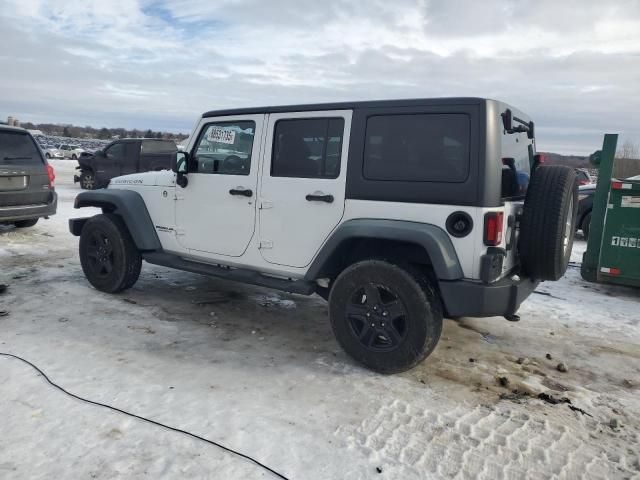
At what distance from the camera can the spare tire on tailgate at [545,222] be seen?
12.1 ft

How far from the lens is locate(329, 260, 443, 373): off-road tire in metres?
3.60

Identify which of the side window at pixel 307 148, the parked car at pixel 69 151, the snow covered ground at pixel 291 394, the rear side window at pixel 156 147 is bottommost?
the snow covered ground at pixel 291 394

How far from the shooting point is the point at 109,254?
5531 mm

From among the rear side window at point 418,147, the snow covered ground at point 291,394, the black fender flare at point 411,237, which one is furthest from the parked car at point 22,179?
the rear side window at point 418,147

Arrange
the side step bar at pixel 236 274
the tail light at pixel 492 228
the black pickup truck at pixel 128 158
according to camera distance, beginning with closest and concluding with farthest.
→ the tail light at pixel 492 228 < the side step bar at pixel 236 274 < the black pickup truck at pixel 128 158

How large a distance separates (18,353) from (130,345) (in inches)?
31.8

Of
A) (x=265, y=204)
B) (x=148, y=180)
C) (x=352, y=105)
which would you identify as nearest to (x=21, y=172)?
(x=148, y=180)

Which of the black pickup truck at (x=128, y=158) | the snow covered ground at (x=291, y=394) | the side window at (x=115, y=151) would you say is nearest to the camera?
the snow covered ground at (x=291, y=394)

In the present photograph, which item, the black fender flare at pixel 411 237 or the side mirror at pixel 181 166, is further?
the side mirror at pixel 181 166

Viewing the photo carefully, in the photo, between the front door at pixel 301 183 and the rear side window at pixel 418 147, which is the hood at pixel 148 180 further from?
the rear side window at pixel 418 147

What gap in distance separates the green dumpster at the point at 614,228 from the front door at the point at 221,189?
177 inches

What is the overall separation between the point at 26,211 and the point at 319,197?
20.5 feet

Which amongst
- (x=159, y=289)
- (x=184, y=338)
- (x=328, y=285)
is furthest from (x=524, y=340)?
(x=159, y=289)

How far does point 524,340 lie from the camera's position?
473cm
